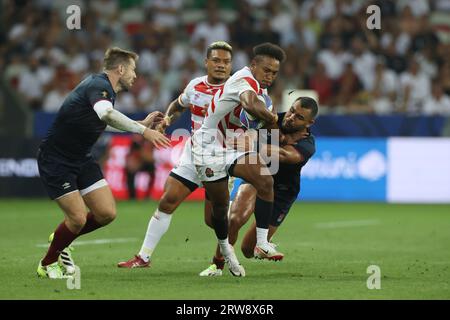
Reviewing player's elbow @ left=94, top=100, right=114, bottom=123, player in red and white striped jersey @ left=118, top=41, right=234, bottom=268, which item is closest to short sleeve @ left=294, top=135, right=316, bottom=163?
player in red and white striped jersey @ left=118, top=41, right=234, bottom=268

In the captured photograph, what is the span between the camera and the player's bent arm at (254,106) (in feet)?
31.4

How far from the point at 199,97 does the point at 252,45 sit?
1210 cm

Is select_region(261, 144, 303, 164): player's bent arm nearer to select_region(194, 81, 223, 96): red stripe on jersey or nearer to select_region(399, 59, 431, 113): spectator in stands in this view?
select_region(194, 81, 223, 96): red stripe on jersey

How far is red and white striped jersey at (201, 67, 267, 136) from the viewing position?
9789 millimetres

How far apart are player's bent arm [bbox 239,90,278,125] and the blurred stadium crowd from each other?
1225 cm

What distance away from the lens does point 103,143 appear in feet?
69.4

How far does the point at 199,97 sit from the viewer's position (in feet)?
37.3

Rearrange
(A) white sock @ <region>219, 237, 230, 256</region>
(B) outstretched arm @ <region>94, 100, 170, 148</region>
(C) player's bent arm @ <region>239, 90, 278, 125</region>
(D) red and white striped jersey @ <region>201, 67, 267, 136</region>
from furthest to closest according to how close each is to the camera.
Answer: (A) white sock @ <region>219, 237, 230, 256</region> < (D) red and white striped jersey @ <region>201, 67, 267, 136</region> < (C) player's bent arm @ <region>239, 90, 278, 125</region> < (B) outstretched arm @ <region>94, 100, 170, 148</region>

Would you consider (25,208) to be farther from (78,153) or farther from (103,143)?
(78,153)

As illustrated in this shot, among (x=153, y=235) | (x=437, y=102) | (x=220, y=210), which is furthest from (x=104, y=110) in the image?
(x=437, y=102)

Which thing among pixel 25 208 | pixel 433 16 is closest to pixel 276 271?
pixel 25 208

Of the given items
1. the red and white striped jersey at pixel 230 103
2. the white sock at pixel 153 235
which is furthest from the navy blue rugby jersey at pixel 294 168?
the white sock at pixel 153 235

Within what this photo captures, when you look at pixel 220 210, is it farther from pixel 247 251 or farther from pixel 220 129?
pixel 247 251

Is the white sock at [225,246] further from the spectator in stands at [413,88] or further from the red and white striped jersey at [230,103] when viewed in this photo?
the spectator in stands at [413,88]
